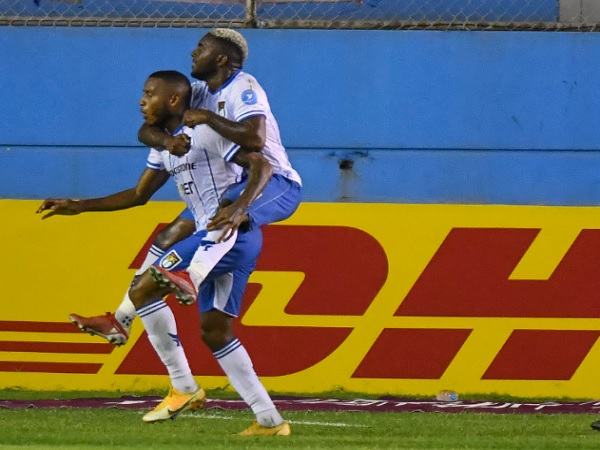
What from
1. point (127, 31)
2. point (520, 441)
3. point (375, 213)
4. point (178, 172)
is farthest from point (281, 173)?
point (127, 31)

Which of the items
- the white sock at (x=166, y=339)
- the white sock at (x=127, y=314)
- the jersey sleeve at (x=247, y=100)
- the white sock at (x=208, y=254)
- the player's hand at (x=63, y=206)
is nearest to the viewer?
the white sock at (x=208, y=254)

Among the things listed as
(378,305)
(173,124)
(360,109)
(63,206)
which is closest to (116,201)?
(63,206)

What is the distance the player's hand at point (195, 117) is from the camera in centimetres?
621

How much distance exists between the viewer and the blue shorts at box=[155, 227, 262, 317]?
20.9 feet

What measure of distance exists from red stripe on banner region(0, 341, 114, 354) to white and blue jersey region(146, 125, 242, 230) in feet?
10.9

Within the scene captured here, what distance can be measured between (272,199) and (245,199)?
383mm

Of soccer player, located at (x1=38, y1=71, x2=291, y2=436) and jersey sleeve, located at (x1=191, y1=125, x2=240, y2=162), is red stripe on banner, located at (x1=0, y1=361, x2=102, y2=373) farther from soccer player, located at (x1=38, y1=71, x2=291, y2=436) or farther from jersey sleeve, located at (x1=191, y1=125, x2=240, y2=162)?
jersey sleeve, located at (x1=191, y1=125, x2=240, y2=162)

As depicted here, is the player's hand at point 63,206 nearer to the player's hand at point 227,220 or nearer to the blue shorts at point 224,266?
the blue shorts at point 224,266

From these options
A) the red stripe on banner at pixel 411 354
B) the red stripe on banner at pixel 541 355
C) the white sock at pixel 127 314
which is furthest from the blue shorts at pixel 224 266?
the red stripe on banner at pixel 541 355

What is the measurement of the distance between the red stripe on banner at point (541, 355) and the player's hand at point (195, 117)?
4.23 metres

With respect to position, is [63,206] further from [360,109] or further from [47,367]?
[360,109]

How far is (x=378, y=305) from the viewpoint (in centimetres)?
973

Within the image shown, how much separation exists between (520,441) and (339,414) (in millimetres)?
1954

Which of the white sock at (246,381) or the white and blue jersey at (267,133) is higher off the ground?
the white and blue jersey at (267,133)
